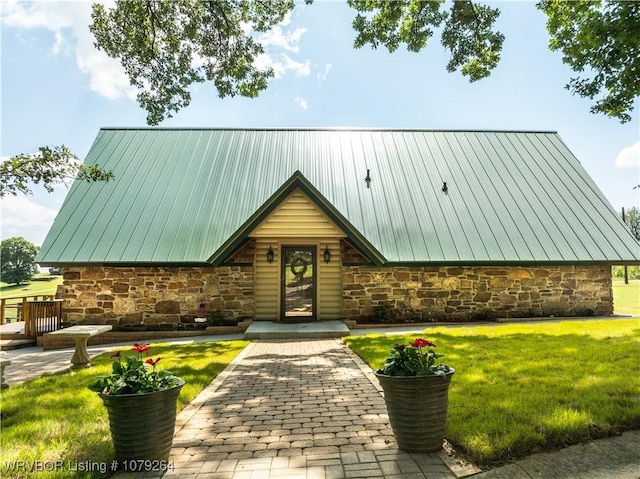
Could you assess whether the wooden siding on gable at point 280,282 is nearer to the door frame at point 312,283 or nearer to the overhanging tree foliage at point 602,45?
the door frame at point 312,283

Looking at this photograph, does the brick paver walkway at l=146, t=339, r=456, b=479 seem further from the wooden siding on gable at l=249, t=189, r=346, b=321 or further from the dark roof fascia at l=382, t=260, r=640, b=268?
the dark roof fascia at l=382, t=260, r=640, b=268

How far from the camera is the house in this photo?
11539 millimetres

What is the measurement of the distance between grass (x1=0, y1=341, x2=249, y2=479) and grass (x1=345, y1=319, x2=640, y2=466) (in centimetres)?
315

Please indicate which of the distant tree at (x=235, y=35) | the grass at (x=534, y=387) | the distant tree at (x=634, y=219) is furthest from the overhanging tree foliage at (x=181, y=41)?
the distant tree at (x=634, y=219)

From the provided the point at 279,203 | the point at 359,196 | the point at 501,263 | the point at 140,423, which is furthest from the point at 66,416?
the point at 501,263

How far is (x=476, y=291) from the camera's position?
1218 cm

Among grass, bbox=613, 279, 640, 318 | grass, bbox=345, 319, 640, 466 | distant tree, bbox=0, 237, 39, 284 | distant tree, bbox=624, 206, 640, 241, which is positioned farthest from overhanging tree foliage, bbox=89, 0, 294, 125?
distant tree, bbox=624, 206, 640, 241

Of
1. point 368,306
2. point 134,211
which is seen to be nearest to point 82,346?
point 134,211

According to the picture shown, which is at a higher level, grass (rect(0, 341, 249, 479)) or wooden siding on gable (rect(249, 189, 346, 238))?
wooden siding on gable (rect(249, 189, 346, 238))

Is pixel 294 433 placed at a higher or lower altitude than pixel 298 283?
lower

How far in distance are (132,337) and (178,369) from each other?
5.41 metres

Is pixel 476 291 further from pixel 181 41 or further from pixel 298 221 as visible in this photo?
pixel 181 41

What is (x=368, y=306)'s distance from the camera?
11945 millimetres

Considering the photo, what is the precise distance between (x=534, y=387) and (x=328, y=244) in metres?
7.76
